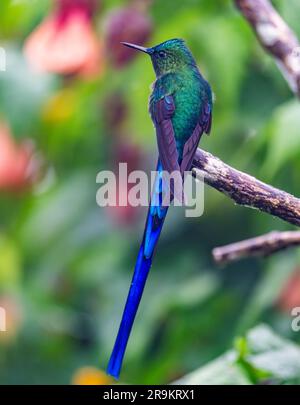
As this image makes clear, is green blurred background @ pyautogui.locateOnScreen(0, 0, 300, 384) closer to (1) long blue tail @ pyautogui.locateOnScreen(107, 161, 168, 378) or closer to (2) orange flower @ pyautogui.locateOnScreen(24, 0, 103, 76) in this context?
(2) orange flower @ pyautogui.locateOnScreen(24, 0, 103, 76)

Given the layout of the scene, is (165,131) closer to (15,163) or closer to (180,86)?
(180,86)

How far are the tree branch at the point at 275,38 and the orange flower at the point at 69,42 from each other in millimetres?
224

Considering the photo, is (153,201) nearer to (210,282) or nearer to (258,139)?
(258,139)

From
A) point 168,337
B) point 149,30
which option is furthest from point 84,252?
point 149,30

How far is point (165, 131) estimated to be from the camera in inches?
21.3

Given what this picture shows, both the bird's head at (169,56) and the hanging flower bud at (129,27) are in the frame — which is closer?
the bird's head at (169,56)

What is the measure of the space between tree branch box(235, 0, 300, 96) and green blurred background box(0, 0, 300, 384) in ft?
0.89

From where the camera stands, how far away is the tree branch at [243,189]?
62cm

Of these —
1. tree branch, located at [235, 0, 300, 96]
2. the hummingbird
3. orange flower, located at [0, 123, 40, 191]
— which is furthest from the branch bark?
orange flower, located at [0, 123, 40, 191]

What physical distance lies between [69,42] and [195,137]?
71 centimetres

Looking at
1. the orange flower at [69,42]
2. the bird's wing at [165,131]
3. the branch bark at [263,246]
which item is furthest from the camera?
the orange flower at [69,42]

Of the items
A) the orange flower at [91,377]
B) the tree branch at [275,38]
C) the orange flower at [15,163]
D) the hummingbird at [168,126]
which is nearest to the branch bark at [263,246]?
the tree branch at [275,38]

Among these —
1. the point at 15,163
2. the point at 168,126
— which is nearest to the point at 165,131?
the point at 168,126

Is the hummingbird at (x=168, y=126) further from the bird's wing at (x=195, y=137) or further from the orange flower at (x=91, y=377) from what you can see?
the orange flower at (x=91, y=377)
